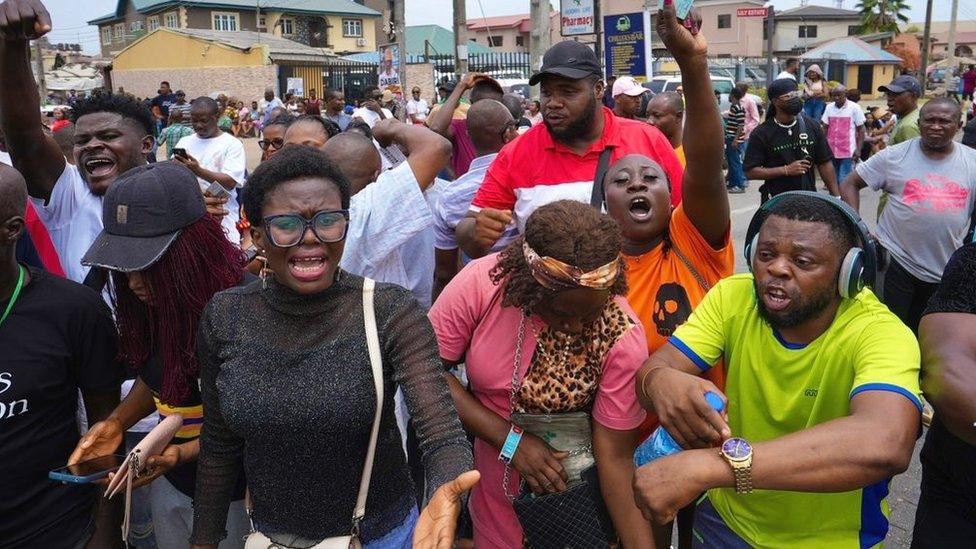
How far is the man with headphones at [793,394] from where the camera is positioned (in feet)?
6.06

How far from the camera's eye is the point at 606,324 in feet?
8.38

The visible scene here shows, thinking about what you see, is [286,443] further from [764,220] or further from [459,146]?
[459,146]

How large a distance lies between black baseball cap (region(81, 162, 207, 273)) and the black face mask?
6.07 meters

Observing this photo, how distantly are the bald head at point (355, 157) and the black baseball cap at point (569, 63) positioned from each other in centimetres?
86

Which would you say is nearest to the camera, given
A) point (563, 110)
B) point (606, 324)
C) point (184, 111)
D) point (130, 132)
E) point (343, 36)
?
point (606, 324)

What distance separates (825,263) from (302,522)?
158 cm

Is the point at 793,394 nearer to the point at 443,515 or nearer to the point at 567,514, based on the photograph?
the point at 567,514

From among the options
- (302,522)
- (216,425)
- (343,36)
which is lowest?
(302,522)

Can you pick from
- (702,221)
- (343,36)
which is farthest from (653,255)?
(343,36)

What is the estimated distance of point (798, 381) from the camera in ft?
7.32

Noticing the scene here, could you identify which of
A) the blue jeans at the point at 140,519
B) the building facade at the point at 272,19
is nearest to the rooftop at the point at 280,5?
the building facade at the point at 272,19

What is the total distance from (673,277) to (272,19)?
60.5 metres

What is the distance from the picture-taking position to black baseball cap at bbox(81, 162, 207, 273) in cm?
246

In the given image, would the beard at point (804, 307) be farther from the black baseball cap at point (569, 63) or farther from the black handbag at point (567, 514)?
the black baseball cap at point (569, 63)
